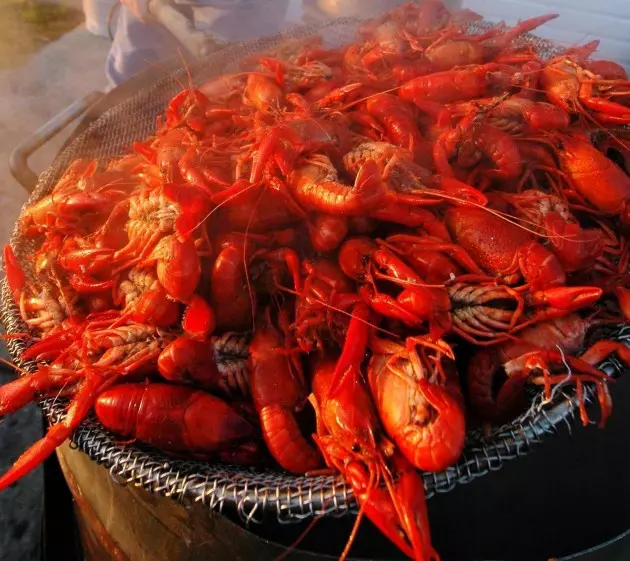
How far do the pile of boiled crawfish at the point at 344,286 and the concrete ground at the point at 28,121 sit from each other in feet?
4.00

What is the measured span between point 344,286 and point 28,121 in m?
6.85

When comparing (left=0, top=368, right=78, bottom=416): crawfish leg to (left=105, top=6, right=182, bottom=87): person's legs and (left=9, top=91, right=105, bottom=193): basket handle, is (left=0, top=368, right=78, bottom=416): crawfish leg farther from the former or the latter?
(left=105, top=6, right=182, bottom=87): person's legs

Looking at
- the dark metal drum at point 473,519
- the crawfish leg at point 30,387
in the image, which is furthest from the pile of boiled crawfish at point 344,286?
the dark metal drum at point 473,519

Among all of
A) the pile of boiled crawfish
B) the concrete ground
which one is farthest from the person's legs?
the pile of boiled crawfish

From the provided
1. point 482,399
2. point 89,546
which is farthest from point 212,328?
point 89,546

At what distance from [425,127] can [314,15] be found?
4277 mm

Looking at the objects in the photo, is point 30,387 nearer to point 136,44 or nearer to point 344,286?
point 344,286

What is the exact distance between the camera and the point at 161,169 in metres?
2.64

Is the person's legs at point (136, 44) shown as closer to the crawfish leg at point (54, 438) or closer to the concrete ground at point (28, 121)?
the concrete ground at point (28, 121)

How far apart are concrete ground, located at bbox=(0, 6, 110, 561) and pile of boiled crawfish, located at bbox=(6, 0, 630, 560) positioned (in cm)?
122

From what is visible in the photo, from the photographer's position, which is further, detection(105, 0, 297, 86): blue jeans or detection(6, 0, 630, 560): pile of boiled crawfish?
detection(105, 0, 297, 86): blue jeans

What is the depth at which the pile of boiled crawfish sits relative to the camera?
196cm

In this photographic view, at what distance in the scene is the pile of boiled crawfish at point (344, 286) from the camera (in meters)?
1.96

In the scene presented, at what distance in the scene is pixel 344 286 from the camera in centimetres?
222
